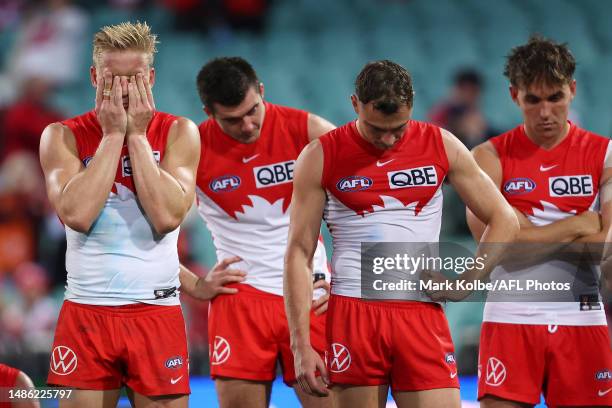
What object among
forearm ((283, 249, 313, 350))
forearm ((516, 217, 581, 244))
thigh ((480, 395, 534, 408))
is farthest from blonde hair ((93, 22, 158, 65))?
thigh ((480, 395, 534, 408))

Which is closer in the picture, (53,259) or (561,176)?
(561,176)

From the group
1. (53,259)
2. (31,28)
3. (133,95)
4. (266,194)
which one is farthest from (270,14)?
(133,95)

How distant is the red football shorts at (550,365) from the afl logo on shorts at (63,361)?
180 cm

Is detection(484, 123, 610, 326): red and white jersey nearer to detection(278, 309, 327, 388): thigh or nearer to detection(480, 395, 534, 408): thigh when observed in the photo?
detection(480, 395, 534, 408): thigh

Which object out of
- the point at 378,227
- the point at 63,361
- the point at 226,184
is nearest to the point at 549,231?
the point at 378,227

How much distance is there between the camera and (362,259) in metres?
3.75

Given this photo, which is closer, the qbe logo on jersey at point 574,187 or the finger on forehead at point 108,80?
the finger on forehead at point 108,80

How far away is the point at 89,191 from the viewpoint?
11.4 feet

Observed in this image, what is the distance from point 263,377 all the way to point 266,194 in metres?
0.88

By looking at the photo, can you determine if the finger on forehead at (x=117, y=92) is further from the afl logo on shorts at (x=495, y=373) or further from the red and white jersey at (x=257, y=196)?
the afl logo on shorts at (x=495, y=373)

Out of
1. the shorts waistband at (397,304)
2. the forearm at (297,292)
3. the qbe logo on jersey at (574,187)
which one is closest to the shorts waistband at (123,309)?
the forearm at (297,292)

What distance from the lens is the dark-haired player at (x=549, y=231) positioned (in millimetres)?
4109

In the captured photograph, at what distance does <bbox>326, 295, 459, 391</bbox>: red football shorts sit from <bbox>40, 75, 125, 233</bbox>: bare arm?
1064mm

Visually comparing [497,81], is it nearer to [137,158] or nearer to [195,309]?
[195,309]
